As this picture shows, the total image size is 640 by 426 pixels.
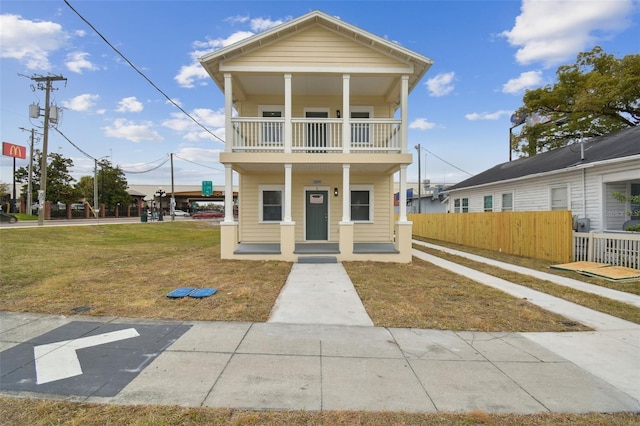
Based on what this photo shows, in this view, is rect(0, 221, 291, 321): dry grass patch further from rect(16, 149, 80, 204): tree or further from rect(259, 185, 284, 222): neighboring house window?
rect(16, 149, 80, 204): tree

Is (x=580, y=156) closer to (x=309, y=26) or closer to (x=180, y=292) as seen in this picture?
(x=309, y=26)

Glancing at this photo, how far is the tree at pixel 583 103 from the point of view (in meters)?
17.6

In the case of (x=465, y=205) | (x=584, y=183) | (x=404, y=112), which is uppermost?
(x=404, y=112)

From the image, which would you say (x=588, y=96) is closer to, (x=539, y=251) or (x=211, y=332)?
(x=539, y=251)

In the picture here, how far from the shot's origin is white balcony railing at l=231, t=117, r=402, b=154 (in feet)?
33.8

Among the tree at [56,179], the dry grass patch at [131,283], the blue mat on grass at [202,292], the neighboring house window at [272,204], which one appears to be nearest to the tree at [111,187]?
the tree at [56,179]

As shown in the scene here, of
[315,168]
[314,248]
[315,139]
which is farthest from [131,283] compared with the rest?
[315,139]

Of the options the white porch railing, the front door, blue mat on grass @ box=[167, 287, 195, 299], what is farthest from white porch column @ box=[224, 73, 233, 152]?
the white porch railing

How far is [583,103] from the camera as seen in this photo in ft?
58.3

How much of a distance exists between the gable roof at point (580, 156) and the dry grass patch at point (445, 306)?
752 centimetres

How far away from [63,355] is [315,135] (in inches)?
346

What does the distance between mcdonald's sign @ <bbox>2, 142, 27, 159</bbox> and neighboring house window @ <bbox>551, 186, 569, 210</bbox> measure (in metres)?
46.5

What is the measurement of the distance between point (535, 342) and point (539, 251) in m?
9.37

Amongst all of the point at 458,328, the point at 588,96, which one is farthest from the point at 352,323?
the point at 588,96
